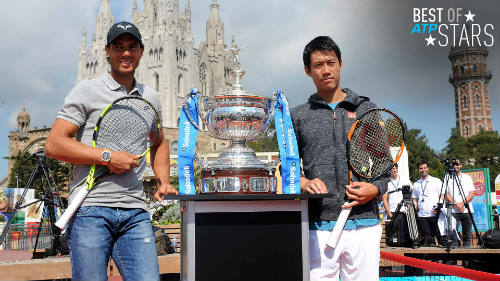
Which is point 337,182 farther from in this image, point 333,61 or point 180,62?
point 180,62

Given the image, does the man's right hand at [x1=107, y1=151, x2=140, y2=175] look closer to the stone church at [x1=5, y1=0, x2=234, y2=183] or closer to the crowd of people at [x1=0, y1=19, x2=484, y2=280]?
the crowd of people at [x1=0, y1=19, x2=484, y2=280]

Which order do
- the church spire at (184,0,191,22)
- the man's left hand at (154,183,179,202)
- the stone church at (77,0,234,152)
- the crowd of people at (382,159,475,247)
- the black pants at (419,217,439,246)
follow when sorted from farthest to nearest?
the church spire at (184,0,191,22) < the stone church at (77,0,234,152) < the black pants at (419,217,439,246) < the crowd of people at (382,159,475,247) < the man's left hand at (154,183,179,202)

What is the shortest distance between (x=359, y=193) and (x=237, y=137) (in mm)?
995

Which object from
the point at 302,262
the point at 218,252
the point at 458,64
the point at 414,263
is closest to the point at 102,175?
the point at 218,252

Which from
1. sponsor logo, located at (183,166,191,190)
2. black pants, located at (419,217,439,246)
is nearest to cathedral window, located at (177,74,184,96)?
black pants, located at (419,217,439,246)

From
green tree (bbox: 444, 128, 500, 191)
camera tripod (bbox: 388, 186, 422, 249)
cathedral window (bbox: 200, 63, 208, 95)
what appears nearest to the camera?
camera tripod (bbox: 388, 186, 422, 249)

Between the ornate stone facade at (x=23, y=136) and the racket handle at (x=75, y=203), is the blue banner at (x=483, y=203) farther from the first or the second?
the ornate stone facade at (x=23, y=136)

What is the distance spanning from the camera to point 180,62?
79.6 m

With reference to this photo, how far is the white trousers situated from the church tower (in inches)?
3280

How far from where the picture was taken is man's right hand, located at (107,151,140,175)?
2693mm

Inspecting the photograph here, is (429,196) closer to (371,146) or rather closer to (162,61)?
(371,146)

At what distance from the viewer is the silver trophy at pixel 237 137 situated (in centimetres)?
294

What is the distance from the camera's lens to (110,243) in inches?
110

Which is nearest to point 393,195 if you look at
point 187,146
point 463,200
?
point 463,200
